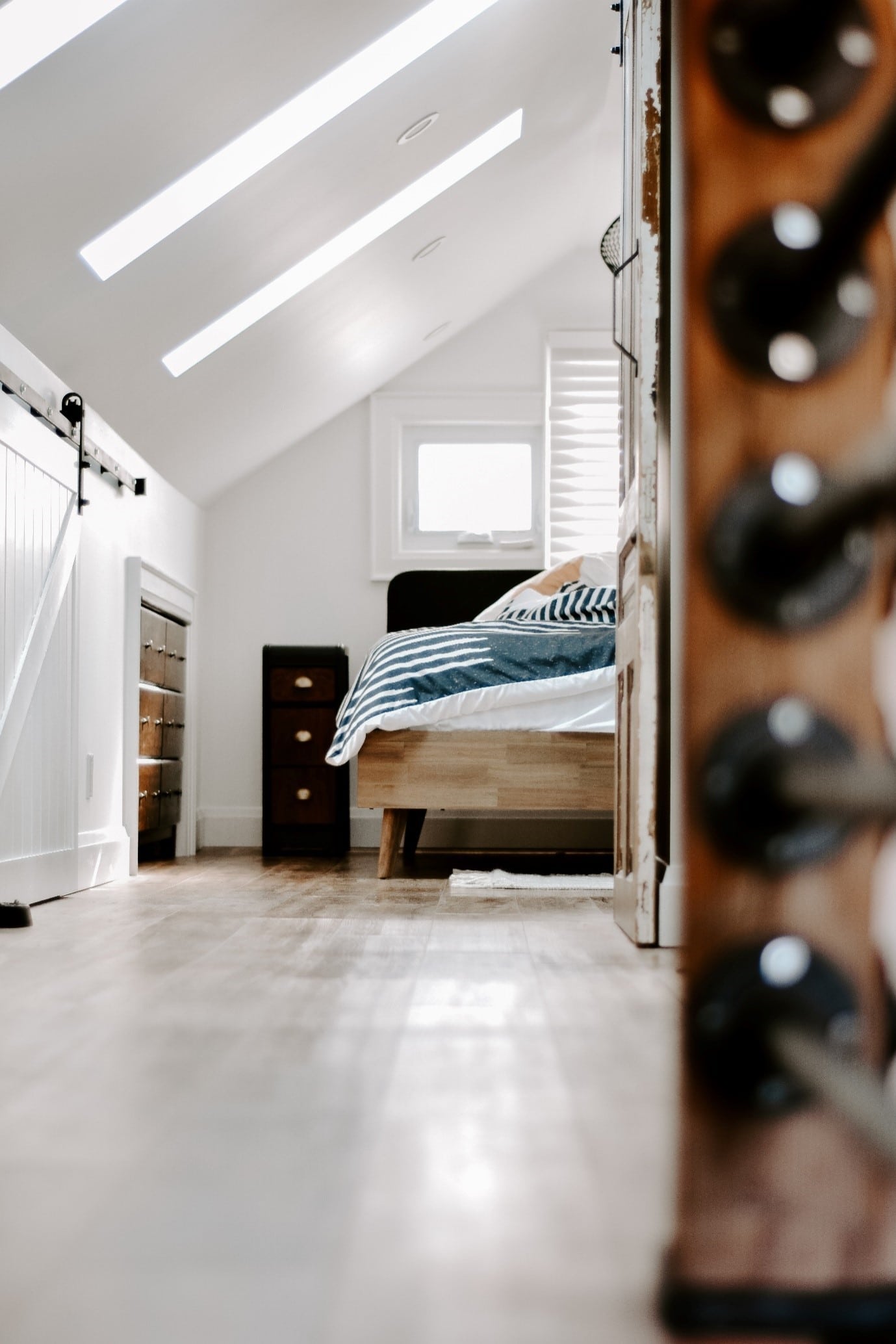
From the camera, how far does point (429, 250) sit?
4336 millimetres

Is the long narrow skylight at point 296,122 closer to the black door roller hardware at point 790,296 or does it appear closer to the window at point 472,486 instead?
the window at point 472,486

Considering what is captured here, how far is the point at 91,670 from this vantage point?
3432 mm

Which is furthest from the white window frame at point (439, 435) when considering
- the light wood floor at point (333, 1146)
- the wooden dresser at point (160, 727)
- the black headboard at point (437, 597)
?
the light wood floor at point (333, 1146)

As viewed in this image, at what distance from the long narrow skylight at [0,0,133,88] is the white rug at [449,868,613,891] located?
2073 mm

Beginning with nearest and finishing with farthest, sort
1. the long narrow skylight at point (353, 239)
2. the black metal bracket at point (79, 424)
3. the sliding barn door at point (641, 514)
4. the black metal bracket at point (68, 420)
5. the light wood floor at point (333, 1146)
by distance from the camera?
the light wood floor at point (333, 1146) < the sliding barn door at point (641, 514) < the black metal bracket at point (68, 420) < the black metal bracket at point (79, 424) < the long narrow skylight at point (353, 239)

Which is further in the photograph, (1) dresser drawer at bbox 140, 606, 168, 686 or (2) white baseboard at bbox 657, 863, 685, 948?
(1) dresser drawer at bbox 140, 606, 168, 686

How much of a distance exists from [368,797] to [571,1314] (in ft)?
9.66

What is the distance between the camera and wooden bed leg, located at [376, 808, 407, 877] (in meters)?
3.50

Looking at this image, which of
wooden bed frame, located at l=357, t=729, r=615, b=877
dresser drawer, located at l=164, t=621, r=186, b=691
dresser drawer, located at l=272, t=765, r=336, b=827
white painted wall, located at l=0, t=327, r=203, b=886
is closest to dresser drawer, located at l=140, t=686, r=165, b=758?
dresser drawer, located at l=164, t=621, r=186, b=691

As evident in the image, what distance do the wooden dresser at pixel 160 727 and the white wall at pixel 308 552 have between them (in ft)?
1.30

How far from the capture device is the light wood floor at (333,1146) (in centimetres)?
57

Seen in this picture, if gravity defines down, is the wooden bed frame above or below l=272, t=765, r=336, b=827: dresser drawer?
above

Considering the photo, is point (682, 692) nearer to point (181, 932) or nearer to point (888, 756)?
point (888, 756)

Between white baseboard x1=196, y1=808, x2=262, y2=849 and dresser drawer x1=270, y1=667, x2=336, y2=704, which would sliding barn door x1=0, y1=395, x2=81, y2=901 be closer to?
dresser drawer x1=270, y1=667, x2=336, y2=704
